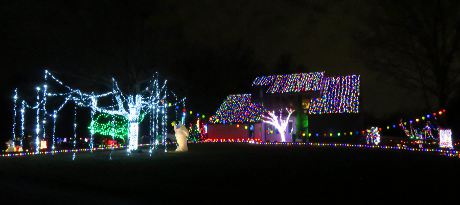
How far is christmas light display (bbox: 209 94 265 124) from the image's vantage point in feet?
137

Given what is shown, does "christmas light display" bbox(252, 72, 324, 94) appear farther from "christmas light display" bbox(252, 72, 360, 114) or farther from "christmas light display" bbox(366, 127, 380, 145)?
"christmas light display" bbox(366, 127, 380, 145)

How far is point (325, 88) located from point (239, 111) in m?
8.31

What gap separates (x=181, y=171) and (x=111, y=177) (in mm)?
2087

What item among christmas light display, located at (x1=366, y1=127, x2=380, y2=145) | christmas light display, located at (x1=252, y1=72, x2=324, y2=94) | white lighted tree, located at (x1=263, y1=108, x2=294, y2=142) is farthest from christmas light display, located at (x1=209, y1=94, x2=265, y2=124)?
christmas light display, located at (x1=366, y1=127, x2=380, y2=145)

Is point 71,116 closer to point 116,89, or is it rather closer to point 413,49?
point 116,89

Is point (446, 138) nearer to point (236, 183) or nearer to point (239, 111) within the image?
point (236, 183)

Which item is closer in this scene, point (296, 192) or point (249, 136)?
point (296, 192)

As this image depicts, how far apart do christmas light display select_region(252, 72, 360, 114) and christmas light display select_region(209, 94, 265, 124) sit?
216cm

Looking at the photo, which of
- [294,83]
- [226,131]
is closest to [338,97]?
[294,83]

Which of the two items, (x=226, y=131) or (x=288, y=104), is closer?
(x=288, y=104)

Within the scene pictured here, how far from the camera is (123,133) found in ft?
117

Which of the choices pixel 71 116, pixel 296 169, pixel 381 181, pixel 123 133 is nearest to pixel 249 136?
pixel 123 133

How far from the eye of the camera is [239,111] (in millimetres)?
43375

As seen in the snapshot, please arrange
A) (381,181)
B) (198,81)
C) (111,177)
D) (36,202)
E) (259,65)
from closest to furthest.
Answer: (36,202)
(381,181)
(111,177)
(198,81)
(259,65)
